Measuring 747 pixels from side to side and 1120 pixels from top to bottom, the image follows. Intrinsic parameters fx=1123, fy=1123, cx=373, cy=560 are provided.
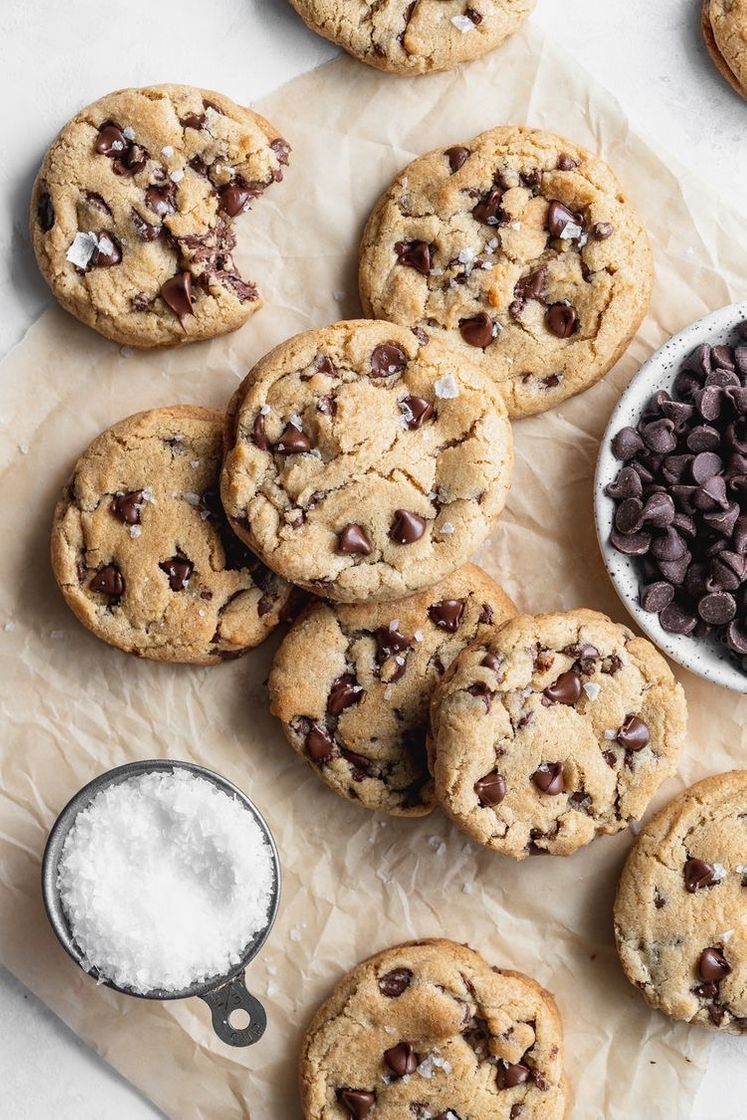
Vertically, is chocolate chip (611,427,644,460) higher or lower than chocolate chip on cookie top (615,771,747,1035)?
higher

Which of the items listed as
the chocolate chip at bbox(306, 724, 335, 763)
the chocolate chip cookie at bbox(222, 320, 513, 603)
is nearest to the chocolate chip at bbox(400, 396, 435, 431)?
the chocolate chip cookie at bbox(222, 320, 513, 603)

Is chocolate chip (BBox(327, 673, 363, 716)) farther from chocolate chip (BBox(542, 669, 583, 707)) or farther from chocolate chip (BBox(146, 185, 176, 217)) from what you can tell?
chocolate chip (BBox(146, 185, 176, 217))

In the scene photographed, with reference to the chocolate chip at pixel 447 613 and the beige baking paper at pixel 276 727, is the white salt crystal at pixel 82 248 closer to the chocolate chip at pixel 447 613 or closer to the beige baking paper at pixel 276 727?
the beige baking paper at pixel 276 727

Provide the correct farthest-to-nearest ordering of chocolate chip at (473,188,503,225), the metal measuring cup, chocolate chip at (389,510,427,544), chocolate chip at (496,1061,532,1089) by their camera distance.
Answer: chocolate chip at (473,188,503,225) < chocolate chip at (496,1061,532,1089) < the metal measuring cup < chocolate chip at (389,510,427,544)

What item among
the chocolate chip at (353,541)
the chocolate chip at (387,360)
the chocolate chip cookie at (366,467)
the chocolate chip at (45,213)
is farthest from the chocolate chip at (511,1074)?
the chocolate chip at (45,213)

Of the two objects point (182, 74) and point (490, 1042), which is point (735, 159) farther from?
point (490, 1042)

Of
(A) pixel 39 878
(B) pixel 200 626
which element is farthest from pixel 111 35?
(A) pixel 39 878
